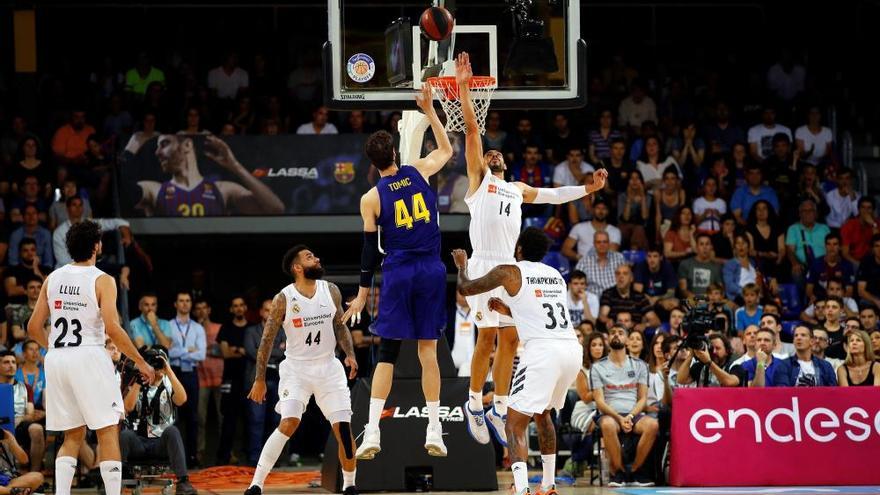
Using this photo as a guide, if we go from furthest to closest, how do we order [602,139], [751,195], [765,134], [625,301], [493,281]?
[765,134]
[602,139]
[751,195]
[625,301]
[493,281]

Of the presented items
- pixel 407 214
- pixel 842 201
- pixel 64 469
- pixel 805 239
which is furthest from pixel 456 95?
pixel 842 201

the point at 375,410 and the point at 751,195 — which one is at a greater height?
the point at 751,195

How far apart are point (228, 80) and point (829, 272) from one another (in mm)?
9866

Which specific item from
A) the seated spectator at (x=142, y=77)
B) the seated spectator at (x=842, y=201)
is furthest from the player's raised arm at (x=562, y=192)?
the seated spectator at (x=142, y=77)

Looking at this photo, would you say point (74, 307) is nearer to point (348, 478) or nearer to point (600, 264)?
point (348, 478)

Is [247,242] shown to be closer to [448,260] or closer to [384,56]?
[448,260]

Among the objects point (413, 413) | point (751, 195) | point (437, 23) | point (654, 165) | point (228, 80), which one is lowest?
point (413, 413)

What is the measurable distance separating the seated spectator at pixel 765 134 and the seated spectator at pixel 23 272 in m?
10.9

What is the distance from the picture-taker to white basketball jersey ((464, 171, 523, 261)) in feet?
40.6

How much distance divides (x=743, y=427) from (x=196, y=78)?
12.3m

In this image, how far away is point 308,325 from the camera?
508 inches

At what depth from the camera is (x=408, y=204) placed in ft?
38.6

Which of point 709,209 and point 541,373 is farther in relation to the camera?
point 709,209

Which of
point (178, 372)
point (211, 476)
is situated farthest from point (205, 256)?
point (211, 476)
